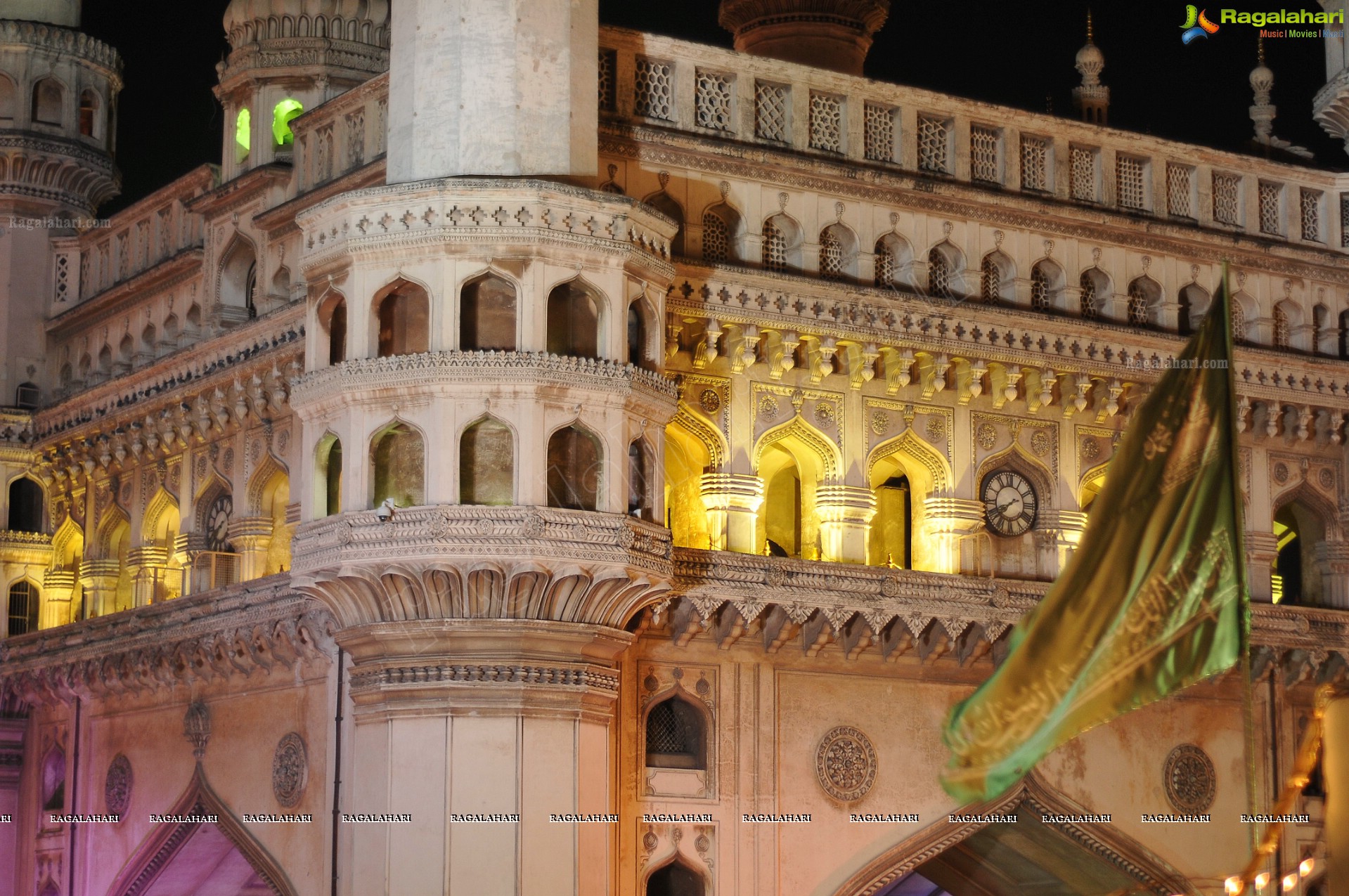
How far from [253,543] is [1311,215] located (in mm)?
10779

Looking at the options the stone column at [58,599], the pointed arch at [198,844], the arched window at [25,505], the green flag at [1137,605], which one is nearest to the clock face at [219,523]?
the pointed arch at [198,844]

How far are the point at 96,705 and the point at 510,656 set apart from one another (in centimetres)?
807

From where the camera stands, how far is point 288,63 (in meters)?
25.5

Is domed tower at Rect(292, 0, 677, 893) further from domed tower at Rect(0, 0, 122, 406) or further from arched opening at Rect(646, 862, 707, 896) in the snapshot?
domed tower at Rect(0, 0, 122, 406)

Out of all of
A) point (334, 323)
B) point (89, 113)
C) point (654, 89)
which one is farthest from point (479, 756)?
point (89, 113)

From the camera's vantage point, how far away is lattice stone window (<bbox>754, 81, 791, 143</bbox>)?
72.8 ft

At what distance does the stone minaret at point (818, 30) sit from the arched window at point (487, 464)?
23.7 ft

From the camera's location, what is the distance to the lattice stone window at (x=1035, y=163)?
23.6m

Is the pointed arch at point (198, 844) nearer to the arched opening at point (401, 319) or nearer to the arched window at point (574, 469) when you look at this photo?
the arched window at point (574, 469)

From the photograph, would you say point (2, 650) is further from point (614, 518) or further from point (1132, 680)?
point (1132, 680)

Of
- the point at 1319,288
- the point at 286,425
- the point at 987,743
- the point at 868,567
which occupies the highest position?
the point at 1319,288

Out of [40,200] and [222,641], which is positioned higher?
[40,200]

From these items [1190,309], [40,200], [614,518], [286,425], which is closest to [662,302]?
[614,518]

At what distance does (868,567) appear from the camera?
21.7 m
